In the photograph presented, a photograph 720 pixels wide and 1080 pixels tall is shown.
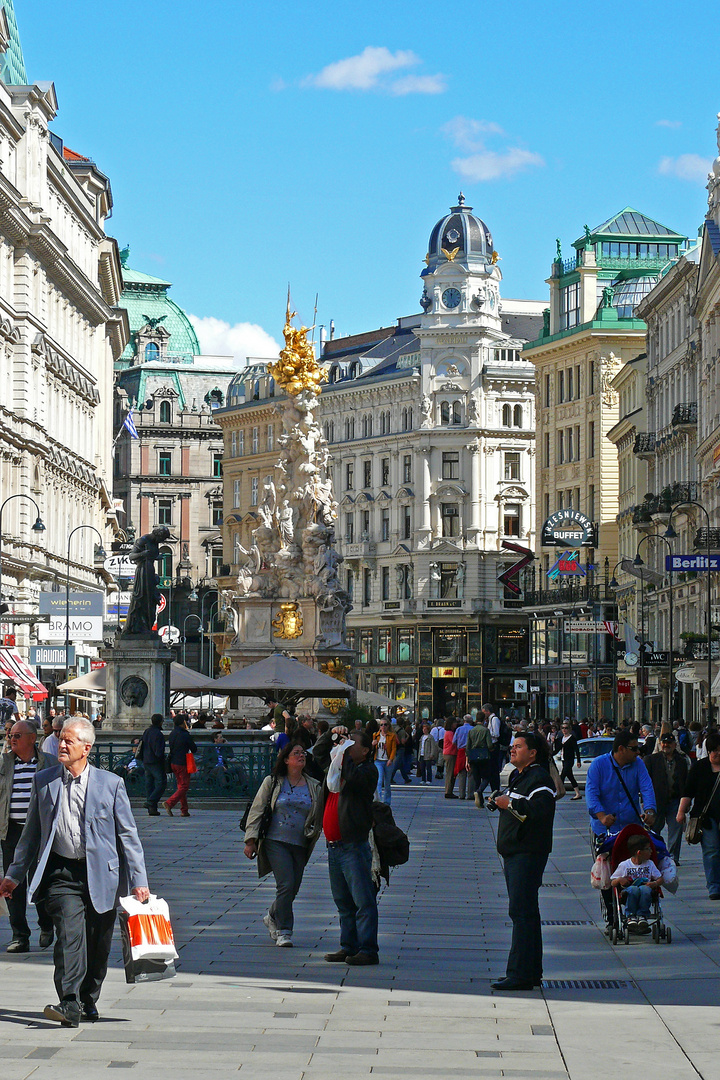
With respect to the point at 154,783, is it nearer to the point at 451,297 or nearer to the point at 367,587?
the point at 451,297

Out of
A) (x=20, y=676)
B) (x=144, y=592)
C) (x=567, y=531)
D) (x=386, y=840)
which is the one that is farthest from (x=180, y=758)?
(x=567, y=531)

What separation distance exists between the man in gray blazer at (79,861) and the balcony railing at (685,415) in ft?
210

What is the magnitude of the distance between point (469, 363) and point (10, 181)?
53557 millimetres

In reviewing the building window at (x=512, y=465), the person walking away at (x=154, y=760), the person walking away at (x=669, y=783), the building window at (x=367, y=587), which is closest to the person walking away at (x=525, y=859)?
the person walking away at (x=669, y=783)

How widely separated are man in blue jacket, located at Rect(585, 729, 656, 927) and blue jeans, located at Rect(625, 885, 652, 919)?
446mm

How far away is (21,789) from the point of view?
14.4m

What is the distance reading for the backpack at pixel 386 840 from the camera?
13.9 m

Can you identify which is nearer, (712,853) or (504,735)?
(712,853)

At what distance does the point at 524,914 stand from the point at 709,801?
6.45 metres

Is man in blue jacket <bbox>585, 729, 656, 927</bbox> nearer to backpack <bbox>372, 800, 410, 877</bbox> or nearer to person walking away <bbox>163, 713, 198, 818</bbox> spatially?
backpack <bbox>372, 800, 410, 877</bbox>

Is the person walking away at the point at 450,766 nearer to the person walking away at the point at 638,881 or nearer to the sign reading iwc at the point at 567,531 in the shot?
the person walking away at the point at 638,881

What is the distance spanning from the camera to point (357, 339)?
129875mm

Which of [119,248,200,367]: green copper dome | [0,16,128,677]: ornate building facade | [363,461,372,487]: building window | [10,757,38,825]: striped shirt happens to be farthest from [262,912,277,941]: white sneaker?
[119,248,200,367]: green copper dome

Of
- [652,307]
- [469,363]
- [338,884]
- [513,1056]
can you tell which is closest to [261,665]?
[338,884]
